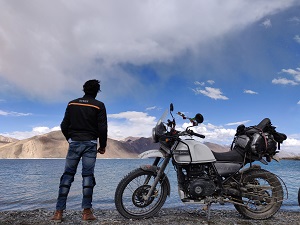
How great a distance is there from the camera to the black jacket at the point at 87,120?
21.0 feet

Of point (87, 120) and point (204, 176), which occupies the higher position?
point (87, 120)

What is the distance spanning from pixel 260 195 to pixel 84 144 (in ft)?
14.6

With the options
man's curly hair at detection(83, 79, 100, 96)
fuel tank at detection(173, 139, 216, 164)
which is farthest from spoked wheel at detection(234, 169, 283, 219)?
man's curly hair at detection(83, 79, 100, 96)

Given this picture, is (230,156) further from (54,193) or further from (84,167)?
(54,193)

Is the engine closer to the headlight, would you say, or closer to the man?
the headlight

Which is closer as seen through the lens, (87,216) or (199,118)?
(199,118)

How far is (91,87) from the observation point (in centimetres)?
672

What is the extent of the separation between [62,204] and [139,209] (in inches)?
72.7

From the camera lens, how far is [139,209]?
691cm

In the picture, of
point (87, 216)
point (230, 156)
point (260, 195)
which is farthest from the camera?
point (260, 195)

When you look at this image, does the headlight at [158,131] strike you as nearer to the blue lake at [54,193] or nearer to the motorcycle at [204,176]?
the motorcycle at [204,176]

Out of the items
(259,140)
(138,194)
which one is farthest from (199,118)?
(138,194)

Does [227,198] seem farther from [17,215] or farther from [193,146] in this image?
[17,215]

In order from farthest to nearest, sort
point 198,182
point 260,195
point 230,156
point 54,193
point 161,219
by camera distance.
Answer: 1. point 54,193
2. point 260,195
3. point 230,156
4. point 161,219
5. point 198,182
